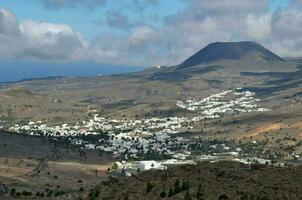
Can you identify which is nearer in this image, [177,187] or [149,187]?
[177,187]

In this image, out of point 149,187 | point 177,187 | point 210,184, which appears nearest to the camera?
point 177,187

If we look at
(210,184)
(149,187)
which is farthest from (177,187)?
(149,187)

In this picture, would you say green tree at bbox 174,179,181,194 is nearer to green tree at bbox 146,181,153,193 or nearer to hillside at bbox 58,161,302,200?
hillside at bbox 58,161,302,200

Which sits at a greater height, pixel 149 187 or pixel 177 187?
pixel 177 187

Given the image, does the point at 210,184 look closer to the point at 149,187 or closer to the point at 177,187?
the point at 177,187

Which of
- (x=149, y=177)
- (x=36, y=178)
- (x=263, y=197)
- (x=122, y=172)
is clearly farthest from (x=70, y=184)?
(x=263, y=197)

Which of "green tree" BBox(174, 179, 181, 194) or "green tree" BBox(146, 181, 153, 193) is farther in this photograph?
"green tree" BBox(146, 181, 153, 193)

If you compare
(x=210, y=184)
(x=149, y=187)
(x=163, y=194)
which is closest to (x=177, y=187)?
(x=163, y=194)

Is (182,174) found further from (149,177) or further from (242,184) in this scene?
(242,184)

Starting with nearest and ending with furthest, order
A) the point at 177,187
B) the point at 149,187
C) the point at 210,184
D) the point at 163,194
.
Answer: the point at 163,194 < the point at 177,187 < the point at 210,184 < the point at 149,187

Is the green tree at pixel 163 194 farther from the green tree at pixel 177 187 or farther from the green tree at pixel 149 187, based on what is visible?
the green tree at pixel 149 187

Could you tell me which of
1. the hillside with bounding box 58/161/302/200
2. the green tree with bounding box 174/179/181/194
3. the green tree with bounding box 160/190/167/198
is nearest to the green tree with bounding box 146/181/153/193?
the hillside with bounding box 58/161/302/200
